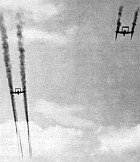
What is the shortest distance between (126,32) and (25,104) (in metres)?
18.1

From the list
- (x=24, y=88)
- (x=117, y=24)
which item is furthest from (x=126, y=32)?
(x=24, y=88)

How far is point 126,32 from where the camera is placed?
202ft

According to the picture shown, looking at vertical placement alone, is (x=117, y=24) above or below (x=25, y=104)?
above

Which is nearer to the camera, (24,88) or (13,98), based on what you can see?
(24,88)

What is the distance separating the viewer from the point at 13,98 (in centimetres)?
6006

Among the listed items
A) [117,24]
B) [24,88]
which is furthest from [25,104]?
[117,24]

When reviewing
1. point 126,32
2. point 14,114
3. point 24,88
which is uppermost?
point 126,32

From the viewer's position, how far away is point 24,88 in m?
55.0

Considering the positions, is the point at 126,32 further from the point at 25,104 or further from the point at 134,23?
the point at 25,104

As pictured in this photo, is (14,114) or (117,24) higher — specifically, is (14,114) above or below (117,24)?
below

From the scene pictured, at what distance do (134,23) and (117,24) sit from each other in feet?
7.40

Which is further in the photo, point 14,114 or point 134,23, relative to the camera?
point 14,114

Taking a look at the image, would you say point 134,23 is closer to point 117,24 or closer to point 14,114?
point 117,24

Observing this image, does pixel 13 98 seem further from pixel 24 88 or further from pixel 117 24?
pixel 117 24
